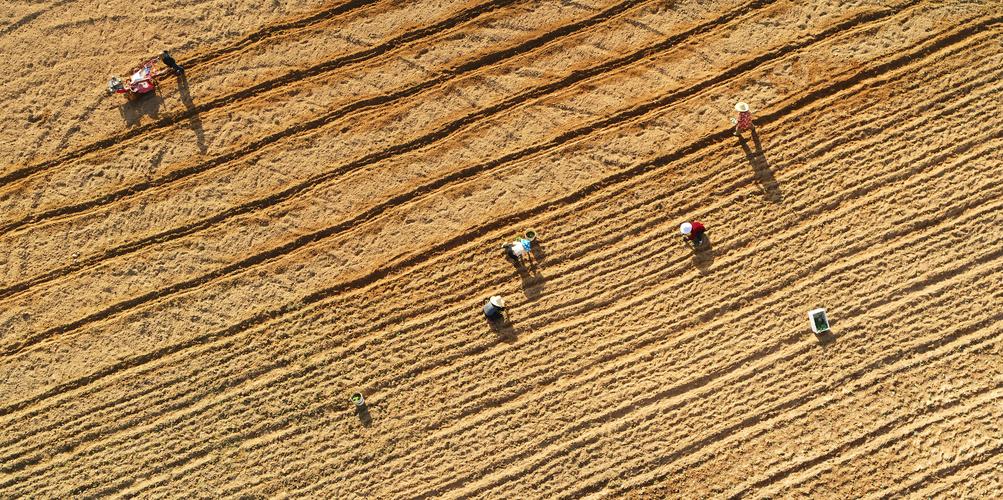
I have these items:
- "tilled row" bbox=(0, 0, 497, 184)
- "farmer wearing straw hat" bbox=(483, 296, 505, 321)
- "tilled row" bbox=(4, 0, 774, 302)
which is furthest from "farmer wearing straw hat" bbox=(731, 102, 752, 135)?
"farmer wearing straw hat" bbox=(483, 296, 505, 321)

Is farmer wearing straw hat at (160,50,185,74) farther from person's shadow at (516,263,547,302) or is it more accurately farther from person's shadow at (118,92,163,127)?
person's shadow at (516,263,547,302)

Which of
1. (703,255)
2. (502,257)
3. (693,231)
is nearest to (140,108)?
(502,257)

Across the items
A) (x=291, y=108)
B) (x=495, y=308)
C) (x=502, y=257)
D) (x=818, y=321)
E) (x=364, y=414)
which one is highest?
(x=291, y=108)

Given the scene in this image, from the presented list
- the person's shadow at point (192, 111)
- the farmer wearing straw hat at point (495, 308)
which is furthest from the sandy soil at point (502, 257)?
the farmer wearing straw hat at point (495, 308)

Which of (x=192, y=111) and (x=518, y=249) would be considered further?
(x=192, y=111)

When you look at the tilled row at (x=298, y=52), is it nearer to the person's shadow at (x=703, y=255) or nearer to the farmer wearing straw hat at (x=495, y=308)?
the farmer wearing straw hat at (x=495, y=308)

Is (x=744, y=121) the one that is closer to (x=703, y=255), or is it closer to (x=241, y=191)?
(x=703, y=255)

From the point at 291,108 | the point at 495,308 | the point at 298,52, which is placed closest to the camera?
the point at 495,308
